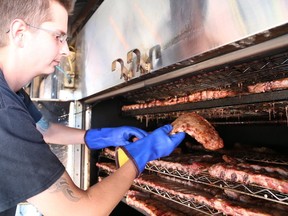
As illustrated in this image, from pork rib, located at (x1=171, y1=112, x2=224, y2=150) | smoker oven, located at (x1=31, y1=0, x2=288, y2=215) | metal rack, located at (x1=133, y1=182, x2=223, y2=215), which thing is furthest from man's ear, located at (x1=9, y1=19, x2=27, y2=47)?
metal rack, located at (x1=133, y1=182, x2=223, y2=215)

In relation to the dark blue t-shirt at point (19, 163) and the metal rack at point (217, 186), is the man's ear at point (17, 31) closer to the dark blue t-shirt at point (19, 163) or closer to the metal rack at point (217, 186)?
the dark blue t-shirt at point (19, 163)

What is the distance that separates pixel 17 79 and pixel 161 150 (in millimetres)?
866

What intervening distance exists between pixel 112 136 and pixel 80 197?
0.98 m

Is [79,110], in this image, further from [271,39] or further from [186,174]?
[271,39]

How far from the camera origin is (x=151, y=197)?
245cm

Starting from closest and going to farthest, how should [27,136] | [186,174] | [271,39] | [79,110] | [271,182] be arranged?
1. [271,39]
2. [27,136]
3. [271,182]
4. [186,174]
5. [79,110]

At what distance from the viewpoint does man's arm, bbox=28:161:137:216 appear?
107 cm

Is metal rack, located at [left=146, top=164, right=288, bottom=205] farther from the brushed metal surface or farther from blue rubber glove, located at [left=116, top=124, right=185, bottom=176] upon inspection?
the brushed metal surface

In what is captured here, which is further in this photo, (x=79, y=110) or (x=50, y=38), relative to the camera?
(x=79, y=110)

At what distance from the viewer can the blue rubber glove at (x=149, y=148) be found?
138 centimetres

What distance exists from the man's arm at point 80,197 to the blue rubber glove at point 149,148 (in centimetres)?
12

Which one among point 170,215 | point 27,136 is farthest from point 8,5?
point 170,215

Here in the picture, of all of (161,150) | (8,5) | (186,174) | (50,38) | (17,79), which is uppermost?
(8,5)

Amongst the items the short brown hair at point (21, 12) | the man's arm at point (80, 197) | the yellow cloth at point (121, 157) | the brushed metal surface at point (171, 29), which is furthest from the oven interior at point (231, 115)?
the short brown hair at point (21, 12)
